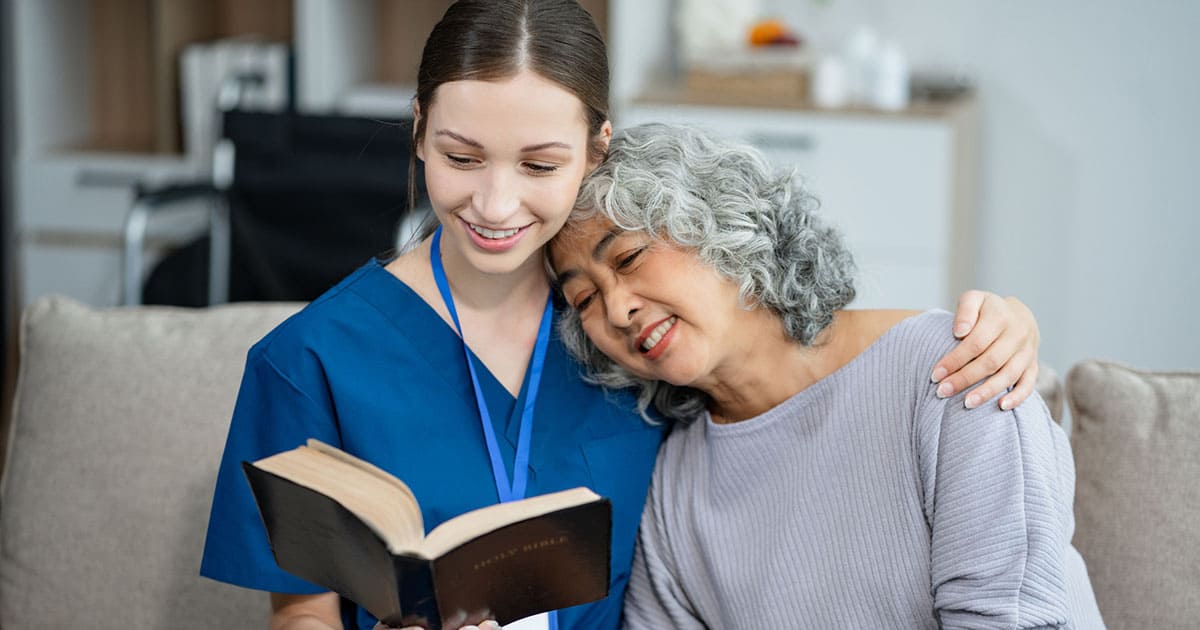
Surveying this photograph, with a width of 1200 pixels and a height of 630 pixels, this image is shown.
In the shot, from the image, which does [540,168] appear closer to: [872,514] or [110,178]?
[872,514]

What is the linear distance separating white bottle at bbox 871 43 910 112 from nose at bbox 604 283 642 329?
184 cm

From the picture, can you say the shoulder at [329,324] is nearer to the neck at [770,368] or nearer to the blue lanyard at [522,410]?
the blue lanyard at [522,410]

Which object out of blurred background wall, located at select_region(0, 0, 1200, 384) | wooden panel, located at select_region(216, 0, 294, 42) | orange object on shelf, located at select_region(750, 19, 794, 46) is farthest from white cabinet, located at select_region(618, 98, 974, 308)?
wooden panel, located at select_region(216, 0, 294, 42)

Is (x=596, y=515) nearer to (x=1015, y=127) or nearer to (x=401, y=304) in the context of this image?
(x=401, y=304)

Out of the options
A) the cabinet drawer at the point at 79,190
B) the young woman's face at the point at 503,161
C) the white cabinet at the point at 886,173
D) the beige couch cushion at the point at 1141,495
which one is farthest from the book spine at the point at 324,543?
the cabinet drawer at the point at 79,190

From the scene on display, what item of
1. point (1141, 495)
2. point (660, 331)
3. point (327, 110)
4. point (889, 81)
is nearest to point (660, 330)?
point (660, 331)

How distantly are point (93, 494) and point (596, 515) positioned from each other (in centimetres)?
85

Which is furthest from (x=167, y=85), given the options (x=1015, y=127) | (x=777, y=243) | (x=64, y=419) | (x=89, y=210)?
(x=777, y=243)

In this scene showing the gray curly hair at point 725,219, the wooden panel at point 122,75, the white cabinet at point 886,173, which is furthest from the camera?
the wooden panel at point 122,75

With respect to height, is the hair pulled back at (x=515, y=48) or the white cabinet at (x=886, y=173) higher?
the hair pulled back at (x=515, y=48)

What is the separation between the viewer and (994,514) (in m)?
1.21

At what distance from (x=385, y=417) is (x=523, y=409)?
0.16m

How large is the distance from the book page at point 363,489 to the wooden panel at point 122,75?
9.66 ft

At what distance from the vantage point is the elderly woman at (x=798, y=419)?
4.05 ft
